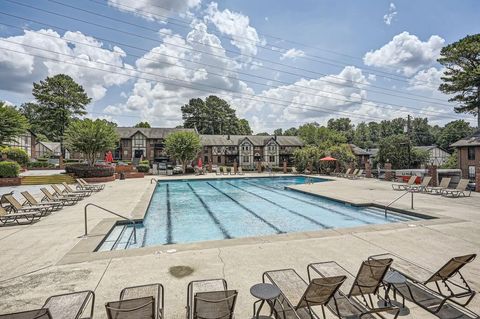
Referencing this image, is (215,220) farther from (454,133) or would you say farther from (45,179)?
(454,133)

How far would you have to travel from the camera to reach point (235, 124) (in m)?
81.2

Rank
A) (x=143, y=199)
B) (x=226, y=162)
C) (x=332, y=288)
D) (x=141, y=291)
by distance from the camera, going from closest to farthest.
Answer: (x=332, y=288) < (x=141, y=291) < (x=143, y=199) < (x=226, y=162)

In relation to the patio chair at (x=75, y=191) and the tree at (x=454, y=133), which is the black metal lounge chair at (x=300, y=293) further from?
the tree at (x=454, y=133)

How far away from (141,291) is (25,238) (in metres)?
5.95

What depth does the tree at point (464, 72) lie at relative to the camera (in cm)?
2977

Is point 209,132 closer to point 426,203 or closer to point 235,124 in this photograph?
point 235,124

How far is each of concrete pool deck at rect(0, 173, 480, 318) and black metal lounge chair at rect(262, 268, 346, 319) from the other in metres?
0.56

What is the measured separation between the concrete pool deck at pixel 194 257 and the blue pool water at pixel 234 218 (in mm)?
1748

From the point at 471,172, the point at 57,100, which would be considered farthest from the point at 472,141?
the point at 57,100

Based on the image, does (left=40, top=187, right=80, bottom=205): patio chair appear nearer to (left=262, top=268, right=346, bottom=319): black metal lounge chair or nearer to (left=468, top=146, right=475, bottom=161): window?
(left=262, top=268, right=346, bottom=319): black metal lounge chair

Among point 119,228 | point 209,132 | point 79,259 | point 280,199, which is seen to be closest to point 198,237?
point 119,228

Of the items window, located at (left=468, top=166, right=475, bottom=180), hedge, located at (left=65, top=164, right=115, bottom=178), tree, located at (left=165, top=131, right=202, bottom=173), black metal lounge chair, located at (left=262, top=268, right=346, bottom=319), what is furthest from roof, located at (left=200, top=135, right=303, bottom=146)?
black metal lounge chair, located at (left=262, top=268, right=346, bottom=319)

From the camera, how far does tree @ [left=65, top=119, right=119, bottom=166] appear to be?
2536 centimetres

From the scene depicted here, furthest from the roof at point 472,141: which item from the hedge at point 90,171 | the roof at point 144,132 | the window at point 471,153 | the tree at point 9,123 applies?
the roof at point 144,132
